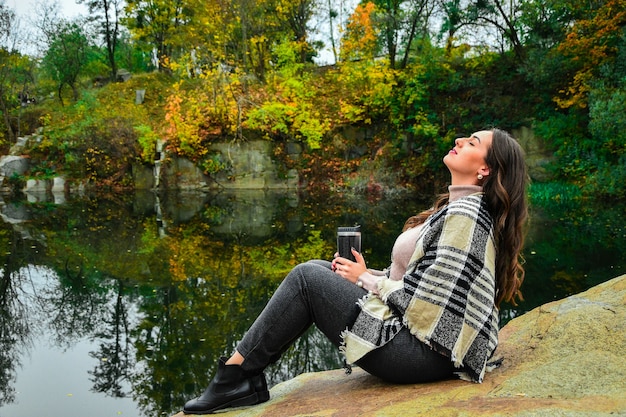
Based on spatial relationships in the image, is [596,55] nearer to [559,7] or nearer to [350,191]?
[559,7]

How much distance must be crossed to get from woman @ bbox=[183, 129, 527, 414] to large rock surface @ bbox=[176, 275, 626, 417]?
0.11 metres

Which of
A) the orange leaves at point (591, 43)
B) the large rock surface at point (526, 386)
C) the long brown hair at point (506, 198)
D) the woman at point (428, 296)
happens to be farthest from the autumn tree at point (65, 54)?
the long brown hair at point (506, 198)

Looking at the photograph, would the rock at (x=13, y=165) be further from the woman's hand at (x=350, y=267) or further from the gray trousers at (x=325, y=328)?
the woman's hand at (x=350, y=267)

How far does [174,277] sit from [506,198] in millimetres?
5129

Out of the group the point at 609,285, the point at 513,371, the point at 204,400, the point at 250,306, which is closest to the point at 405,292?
the point at 513,371

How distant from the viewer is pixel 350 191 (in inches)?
707

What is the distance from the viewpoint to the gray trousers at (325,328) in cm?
219

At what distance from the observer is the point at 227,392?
244cm

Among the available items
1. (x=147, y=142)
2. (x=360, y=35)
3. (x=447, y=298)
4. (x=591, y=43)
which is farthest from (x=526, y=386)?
(x=147, y=142)

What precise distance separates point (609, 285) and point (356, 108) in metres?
16.2

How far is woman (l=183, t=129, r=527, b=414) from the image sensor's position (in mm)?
2111

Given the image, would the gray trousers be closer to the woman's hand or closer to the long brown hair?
the woman's hand

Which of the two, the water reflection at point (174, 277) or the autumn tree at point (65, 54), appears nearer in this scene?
the water reflection at point (174, 277)

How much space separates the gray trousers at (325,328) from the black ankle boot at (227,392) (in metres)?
0.08
